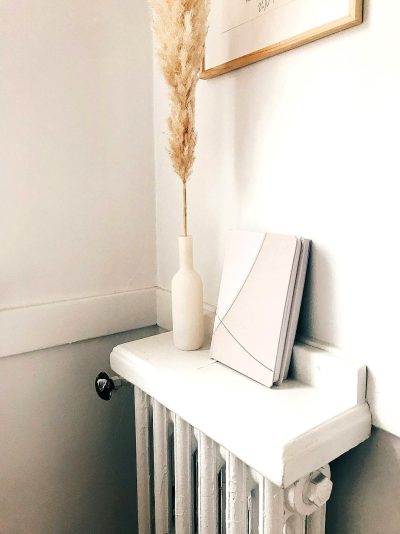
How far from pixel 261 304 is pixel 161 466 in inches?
17.4

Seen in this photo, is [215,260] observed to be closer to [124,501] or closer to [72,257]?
[72,257]

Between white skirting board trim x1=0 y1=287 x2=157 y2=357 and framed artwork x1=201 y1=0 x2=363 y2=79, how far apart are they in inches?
24.7

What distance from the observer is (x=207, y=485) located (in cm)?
84

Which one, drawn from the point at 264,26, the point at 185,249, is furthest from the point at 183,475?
the point at 264,26

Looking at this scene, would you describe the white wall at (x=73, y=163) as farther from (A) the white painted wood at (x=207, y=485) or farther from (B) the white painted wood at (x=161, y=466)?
(A) the white painted wood at (x=207, y=485)

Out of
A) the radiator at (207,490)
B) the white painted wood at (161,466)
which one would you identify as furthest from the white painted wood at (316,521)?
the white painted wood at (161,466)

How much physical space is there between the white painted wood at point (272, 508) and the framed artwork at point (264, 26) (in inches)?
29.8

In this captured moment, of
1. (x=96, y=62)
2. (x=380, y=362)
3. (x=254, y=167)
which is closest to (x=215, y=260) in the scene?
(x=254, y=167)

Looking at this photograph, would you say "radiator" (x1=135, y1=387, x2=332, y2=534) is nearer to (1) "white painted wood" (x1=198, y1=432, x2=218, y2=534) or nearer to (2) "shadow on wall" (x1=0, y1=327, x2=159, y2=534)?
(1) "white painted wood" (x1=198, y1=432, x2=218, y2=534)

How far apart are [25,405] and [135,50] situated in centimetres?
Answer: 98

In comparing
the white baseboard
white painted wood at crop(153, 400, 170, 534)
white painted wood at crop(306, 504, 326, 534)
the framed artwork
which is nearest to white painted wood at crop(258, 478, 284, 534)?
white painted wood at crop(306, 504, 326, 534)

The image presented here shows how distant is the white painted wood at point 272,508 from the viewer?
0.71 metres

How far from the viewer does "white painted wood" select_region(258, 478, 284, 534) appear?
27.9 inches

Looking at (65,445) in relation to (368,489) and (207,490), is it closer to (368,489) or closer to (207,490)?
(207,490)
